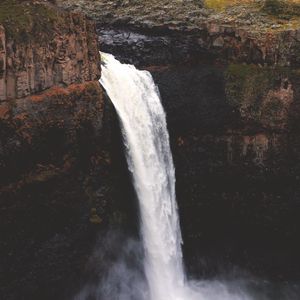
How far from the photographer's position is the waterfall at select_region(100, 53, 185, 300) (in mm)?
17781

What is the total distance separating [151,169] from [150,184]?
0.62 m

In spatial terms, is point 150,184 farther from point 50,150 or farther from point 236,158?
point 236,158

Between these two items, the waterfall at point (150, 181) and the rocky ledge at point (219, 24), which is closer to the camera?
the waterfall at point (150, 181)

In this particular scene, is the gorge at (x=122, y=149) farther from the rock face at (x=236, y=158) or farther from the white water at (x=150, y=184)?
the white water at (x=150, y=184)

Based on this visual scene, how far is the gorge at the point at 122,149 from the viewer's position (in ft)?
47.4

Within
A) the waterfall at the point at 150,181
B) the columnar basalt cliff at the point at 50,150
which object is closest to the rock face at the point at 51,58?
the columnar basalt cliff at the point at 50,150

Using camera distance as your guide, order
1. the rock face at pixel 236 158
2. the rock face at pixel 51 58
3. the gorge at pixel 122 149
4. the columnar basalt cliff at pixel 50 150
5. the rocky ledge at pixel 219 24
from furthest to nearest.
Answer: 1. the rocky ledge at pixel 219 24
2. the rock face at pixel 236 158
3. the gorge at pixel 122 149
4. the columnar basalt cliff at pixel 50 150
5. the rock face at pixel 51 58

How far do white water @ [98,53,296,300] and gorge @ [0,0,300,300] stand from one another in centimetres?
34

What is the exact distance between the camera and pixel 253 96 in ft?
68.6

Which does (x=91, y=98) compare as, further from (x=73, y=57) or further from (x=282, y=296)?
(x=282, y=296)

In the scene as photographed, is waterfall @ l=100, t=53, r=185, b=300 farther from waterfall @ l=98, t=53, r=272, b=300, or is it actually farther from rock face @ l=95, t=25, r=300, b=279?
rock face @ l=95, t=25, r=300, b=279

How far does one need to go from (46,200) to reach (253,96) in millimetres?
10941

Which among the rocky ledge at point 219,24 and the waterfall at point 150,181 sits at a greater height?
the rocky ledge at point 219,24

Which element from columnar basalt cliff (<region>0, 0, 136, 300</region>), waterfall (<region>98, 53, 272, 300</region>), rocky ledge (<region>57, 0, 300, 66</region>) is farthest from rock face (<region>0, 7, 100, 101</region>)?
rocky ledge (<region>57, 0, 300, 66</region>)
